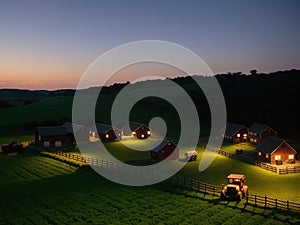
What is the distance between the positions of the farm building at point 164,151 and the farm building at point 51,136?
25.5 m

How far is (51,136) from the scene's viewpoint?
76.0 m

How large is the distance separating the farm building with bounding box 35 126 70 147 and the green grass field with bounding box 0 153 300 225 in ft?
93.4

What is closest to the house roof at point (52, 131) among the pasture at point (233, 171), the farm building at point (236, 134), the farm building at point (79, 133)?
the farm building at point (79, 133)

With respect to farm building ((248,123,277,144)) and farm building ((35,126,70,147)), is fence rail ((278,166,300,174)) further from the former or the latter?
farm building ((35,126,70,147))

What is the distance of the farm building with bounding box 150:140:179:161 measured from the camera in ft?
196

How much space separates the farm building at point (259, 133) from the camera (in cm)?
7842

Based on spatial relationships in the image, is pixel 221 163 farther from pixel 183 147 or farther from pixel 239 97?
pixel 239 97

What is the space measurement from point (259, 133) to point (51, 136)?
45629 millimetres

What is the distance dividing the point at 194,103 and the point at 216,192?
363ft

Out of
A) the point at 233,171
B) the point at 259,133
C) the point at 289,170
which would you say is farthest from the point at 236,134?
the point at 233,171

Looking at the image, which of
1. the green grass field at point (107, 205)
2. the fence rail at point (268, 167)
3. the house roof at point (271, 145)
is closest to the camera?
the green grass field at point (107, 205)

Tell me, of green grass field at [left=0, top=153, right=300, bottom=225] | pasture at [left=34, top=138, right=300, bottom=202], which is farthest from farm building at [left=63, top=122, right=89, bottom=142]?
green grass field at [left=0, top=153, right=300, bottom=225]

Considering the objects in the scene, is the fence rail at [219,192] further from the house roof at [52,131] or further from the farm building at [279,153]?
the house roof at [52,131]

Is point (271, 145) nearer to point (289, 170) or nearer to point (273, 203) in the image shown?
point (289, 170)
